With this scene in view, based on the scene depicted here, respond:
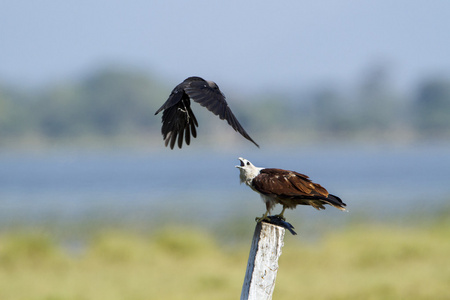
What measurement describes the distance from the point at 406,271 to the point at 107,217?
9169 mm

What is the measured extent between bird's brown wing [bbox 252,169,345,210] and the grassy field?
378cm

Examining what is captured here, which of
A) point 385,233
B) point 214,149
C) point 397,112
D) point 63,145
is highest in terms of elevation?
point 397,112

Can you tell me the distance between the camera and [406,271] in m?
9.27

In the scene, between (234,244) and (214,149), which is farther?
(214,149)

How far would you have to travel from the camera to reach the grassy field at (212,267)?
8148 millimetres

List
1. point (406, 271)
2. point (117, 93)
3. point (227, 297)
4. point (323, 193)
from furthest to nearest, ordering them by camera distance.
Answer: point (117, 93) < point (406, 271) < point (227, 297) < point (323, 193)

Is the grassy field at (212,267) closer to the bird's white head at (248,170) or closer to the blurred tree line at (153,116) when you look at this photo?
the bird's white head at (248,170)

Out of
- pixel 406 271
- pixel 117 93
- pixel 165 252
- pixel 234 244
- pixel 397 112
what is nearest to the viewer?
pixel 406 271

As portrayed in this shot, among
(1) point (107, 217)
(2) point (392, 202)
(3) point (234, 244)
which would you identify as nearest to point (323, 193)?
(3) point (234, 244)

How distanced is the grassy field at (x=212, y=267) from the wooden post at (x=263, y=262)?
379 cm

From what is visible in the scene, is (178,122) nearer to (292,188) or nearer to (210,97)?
(210,97)

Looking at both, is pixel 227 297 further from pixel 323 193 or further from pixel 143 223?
pixel 143 223

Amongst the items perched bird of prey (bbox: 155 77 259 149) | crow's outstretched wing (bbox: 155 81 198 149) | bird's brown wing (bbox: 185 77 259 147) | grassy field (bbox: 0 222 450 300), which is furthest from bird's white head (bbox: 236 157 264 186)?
grassy field (bbox: 0 222 450 300)

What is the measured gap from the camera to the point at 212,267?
10.1 m
